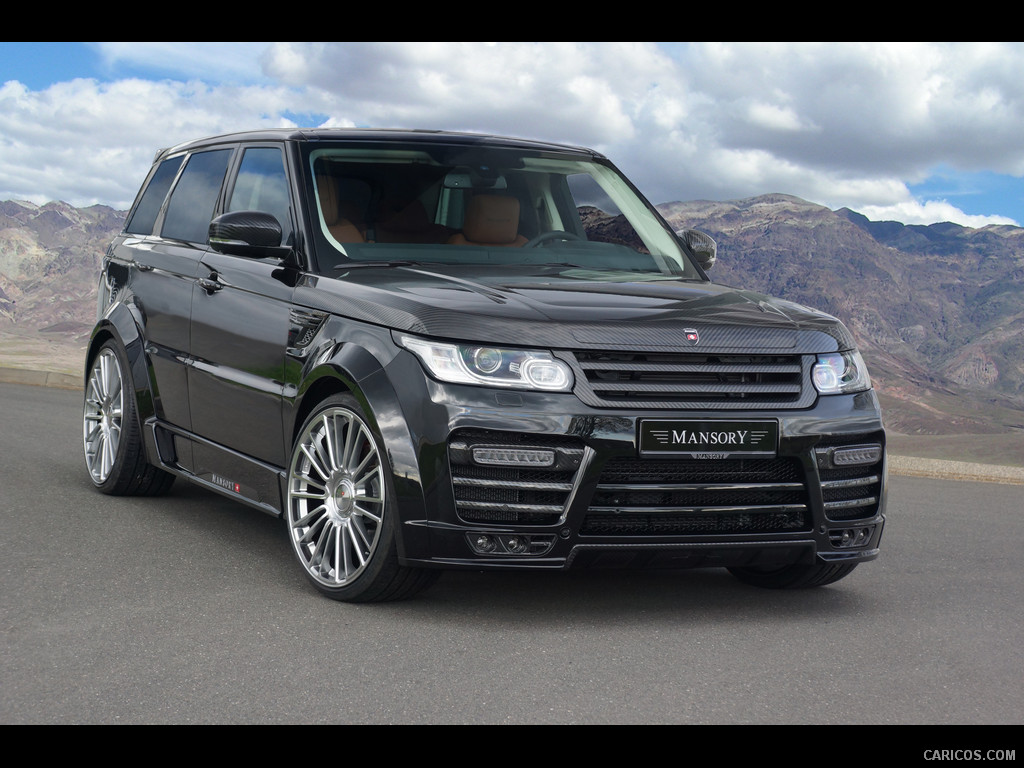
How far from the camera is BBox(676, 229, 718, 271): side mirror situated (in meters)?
6.39

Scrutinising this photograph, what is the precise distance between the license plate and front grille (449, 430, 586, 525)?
10.2 inches

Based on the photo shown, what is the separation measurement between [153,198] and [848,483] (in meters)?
4.59

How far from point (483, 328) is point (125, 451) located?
10.9 feet

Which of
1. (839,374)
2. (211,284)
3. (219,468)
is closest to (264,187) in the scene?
(211,284)

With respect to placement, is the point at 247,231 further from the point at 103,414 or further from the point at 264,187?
the point at 103,414

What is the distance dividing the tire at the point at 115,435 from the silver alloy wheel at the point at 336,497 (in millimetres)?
2075

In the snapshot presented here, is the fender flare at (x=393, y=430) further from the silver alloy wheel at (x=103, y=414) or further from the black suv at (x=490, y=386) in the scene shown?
the silver alloy wheel at (x=103, y=414)

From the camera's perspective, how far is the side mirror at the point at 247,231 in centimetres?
530

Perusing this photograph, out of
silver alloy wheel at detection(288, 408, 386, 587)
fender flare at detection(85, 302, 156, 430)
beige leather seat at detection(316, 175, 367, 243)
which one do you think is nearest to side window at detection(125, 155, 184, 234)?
fender flare at detection(85, 302, 156, 430)

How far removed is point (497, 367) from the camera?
4363mm

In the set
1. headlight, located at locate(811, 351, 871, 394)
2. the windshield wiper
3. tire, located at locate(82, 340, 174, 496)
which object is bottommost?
tire, located at locate(82, 340, 174, 496)

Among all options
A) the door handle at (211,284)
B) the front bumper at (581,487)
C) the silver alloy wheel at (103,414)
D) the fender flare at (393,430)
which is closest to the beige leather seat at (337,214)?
the door handle at (211,284)

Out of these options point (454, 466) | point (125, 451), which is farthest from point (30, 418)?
point (454, 466)

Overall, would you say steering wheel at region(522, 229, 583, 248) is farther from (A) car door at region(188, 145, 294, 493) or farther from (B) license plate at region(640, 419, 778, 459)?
(B) license plate at region(640, 419, 778, 459)
